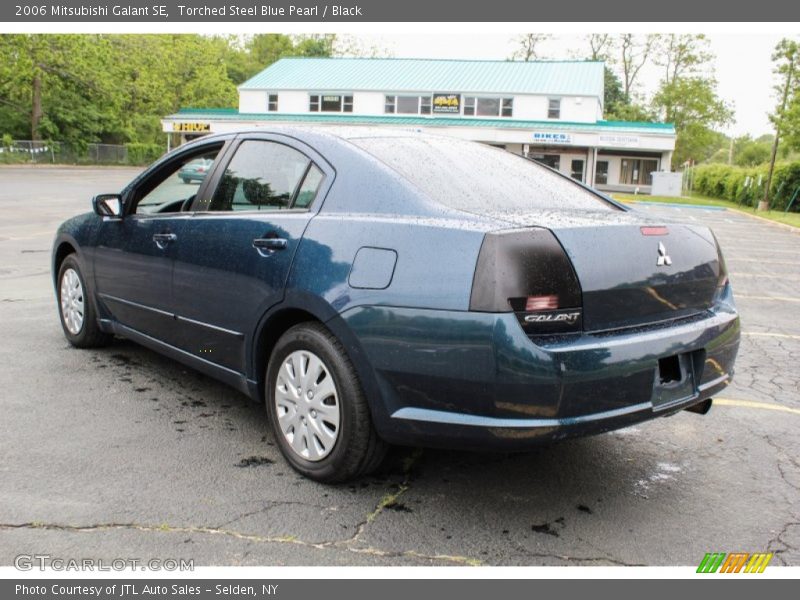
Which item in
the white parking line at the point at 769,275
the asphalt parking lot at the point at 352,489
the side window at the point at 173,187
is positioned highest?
the side window at the point at 173,187

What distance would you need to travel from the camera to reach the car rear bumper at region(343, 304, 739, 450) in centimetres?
278

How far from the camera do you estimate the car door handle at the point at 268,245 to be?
351cm

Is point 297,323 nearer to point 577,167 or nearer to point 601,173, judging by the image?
point 577,167

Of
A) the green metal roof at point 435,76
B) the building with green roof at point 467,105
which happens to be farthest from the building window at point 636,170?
the green metal roof at point 435,76

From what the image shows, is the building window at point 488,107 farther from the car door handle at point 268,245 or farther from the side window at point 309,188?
the car door handle at point 268,245

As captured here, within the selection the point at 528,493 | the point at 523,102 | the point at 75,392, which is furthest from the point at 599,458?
the point at 523,102

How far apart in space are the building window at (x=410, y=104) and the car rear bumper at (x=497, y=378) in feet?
156

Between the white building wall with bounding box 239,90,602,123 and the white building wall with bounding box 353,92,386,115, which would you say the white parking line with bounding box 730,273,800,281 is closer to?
the white building wall with bounding box 239,90,602,123

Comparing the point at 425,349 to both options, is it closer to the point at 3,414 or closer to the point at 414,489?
the point at 414,489

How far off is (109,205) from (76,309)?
103cm

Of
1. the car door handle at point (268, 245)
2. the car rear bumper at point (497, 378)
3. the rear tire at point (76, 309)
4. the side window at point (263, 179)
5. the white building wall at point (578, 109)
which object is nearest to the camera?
the car rear bumper at point (497, 378)

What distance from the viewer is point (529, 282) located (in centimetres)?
283

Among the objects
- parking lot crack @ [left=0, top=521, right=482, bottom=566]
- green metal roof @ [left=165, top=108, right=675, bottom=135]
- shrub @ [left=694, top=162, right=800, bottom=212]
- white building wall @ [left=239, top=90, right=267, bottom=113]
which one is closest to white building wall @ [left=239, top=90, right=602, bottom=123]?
white building wall @ [left=239, top=90, right=267, bottom=113]

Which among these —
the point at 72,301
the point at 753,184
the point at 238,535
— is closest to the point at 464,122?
the point at 753,184
